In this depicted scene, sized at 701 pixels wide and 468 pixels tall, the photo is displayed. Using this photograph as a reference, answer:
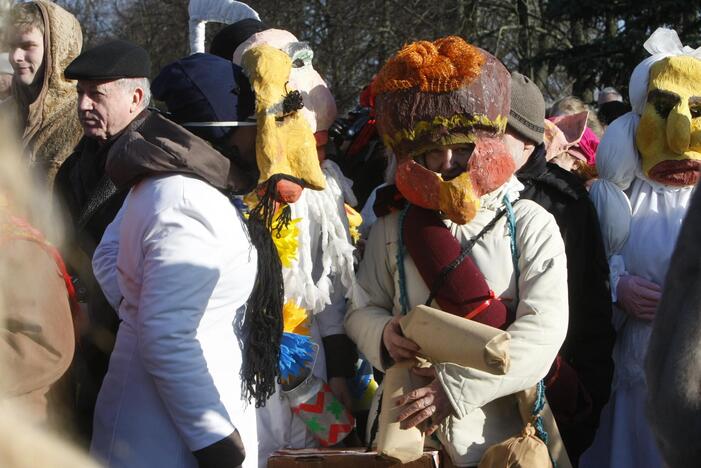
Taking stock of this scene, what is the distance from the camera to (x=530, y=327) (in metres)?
2.94

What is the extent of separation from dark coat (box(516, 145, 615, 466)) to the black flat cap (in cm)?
142

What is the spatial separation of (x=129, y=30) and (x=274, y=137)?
14.5 metres

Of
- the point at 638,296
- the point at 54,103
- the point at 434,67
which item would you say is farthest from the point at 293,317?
the point at 54,103

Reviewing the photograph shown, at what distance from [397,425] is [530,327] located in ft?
1.58

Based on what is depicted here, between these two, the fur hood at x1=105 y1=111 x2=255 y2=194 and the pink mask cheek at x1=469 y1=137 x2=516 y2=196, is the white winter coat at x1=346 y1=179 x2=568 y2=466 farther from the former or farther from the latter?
the fur hood at x1=105 y1=111 x2=255 y2=194

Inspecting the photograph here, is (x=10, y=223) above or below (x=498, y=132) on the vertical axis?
above

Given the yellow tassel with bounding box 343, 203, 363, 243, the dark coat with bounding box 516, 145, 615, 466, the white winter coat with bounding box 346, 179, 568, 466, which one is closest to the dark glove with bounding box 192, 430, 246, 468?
the white winter coat with bounding box 346, 179, 568, 466

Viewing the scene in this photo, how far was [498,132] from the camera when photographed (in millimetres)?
3121

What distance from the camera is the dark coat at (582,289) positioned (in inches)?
142

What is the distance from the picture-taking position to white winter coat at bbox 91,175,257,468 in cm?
248

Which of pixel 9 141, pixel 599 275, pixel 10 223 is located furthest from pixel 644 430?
pixel 9 141

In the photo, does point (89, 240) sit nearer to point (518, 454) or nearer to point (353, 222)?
point (353, 222)

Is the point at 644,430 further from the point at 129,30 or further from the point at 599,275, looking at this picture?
the point at 129,30

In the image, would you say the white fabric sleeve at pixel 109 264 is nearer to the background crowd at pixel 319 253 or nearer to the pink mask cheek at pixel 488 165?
the background crowd at pixel 319 253
